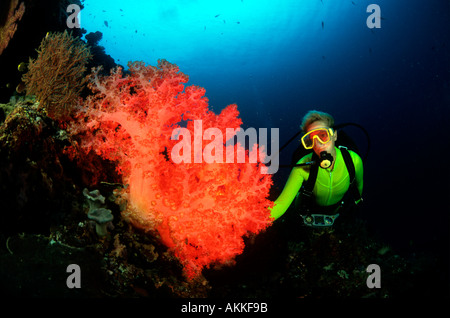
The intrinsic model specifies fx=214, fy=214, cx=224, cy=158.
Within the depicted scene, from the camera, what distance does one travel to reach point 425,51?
51.2 metres

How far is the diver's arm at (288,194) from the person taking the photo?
12.5ft

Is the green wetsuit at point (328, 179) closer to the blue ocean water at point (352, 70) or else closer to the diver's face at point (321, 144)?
the diver's face at point (321, 144)

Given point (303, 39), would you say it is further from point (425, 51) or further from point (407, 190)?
point (407, 190)

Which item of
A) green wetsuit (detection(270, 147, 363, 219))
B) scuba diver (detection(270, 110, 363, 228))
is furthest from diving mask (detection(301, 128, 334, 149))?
green wetsuit (detection(270, 147, 363, 219))

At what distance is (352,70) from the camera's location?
74500mm

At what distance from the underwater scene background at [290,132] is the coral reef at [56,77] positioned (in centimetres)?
40

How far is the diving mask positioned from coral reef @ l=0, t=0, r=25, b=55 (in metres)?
6.04

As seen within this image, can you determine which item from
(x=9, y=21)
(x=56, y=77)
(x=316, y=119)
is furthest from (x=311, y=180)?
(x=9, y=21)

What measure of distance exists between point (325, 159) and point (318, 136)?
0.45 m

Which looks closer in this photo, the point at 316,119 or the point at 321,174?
the point at 316,119

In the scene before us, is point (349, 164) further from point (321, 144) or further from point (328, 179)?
point (321, 144)

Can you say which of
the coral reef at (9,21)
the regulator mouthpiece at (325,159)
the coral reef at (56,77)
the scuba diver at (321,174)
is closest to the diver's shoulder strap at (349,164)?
the scuba diver at (321,174)

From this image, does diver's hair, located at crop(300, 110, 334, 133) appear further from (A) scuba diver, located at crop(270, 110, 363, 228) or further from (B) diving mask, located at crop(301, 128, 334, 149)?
(B) diving mask, located at crop(301, 128, 334, 149)
